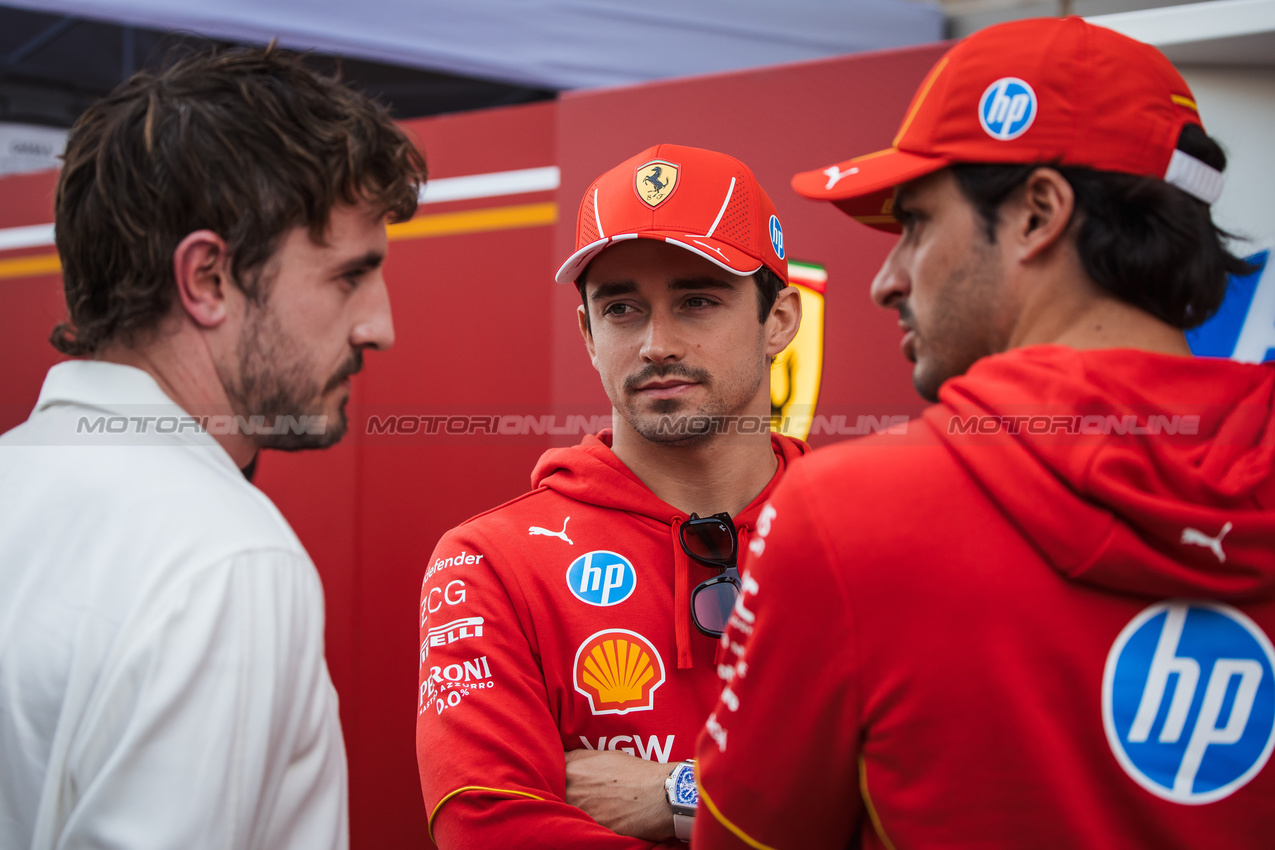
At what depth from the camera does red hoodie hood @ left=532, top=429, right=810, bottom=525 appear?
1591 millimetres

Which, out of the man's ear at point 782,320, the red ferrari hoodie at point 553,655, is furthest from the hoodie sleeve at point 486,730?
the man's ear at point 782,320

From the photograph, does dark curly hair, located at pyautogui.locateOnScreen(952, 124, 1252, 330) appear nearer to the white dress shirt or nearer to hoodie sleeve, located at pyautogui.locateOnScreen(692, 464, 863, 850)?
hoodie sleeve, located at pyautogui.locateOnScreen(692, 464, 863, 850)

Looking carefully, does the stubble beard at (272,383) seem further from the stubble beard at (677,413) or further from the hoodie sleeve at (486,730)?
the stubble beard at (677,413)

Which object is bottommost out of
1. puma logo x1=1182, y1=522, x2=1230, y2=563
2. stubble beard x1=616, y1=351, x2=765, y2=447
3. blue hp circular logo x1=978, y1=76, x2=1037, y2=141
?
puma logo x1=1182, y1=522, x2=1230, y2=563

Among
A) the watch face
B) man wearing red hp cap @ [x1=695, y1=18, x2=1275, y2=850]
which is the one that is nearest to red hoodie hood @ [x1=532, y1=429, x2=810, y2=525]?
the watch face

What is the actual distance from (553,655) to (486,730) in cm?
16

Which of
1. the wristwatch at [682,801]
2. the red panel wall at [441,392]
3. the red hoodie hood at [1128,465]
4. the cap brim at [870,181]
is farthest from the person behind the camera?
the red panel wall at [441,392]

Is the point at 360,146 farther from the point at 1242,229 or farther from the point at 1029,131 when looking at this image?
the point at 1242,229

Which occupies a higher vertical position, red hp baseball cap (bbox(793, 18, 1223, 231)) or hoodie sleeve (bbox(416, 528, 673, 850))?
red hp baseball cap (bbox(793, 18, 1223, 231))

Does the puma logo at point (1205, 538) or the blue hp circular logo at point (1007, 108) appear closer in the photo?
the puma logo at point (1205, 538)

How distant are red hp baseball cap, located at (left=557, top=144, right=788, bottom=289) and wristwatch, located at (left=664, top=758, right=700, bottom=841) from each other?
31.5 inches

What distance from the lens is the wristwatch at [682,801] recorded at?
1.27 meters

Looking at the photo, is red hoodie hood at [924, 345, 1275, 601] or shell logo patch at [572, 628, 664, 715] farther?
shell logo patch at [572, 628, 664, 715]

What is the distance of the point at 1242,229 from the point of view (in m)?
1.92
